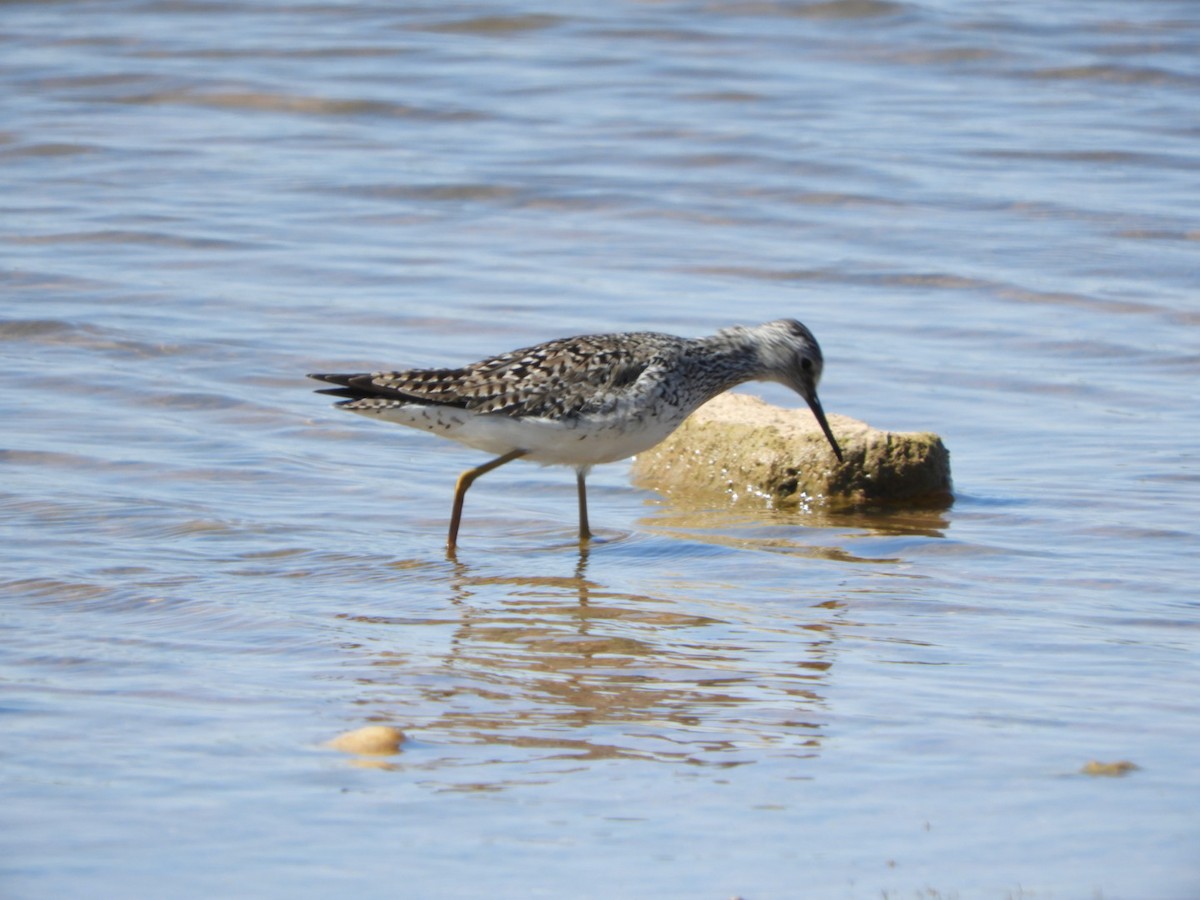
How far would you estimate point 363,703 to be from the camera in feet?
18.0

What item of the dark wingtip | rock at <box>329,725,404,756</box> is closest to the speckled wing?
the dark wingtip

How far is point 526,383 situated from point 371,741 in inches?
119

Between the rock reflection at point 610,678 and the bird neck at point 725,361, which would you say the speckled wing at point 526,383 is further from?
the rock reflection at point 610,678

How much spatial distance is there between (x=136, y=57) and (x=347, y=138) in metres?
3.47

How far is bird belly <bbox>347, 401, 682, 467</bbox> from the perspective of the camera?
7.68 metres

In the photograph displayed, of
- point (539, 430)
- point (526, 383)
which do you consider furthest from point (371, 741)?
point (526, 383)

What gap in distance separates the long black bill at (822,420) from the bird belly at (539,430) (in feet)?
2.99

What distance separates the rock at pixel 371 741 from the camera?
496cm

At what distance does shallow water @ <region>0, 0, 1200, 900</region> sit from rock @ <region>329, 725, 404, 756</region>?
54 mm

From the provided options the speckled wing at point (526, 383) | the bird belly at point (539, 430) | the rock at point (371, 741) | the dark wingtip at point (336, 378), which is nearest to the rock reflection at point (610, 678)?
the rock at point (371, 741)

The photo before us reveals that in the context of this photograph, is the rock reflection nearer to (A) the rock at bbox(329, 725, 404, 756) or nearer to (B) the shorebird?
(A) the rock at bbox(329, 725, 404, 756)

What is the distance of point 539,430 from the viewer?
25.2ft

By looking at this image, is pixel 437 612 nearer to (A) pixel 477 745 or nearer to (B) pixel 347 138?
(A) pixel 477 745

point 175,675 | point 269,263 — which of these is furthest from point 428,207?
point 175,675
